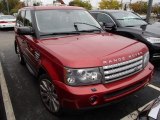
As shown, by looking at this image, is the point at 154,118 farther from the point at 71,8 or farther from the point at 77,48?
the point at 71,8

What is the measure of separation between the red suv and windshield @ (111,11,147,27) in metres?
2.85

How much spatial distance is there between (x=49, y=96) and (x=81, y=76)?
3.13 feet

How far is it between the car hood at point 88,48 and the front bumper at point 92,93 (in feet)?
1.06

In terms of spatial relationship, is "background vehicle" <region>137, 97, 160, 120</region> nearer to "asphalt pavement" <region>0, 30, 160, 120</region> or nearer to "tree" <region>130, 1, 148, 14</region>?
"asphalt pavement" <region>0, 30, 160, 120</region>

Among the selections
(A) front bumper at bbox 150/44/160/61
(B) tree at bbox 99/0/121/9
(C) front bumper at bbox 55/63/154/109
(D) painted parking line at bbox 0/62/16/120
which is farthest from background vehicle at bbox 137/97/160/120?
(B) tree at bbox 99/0/121/9

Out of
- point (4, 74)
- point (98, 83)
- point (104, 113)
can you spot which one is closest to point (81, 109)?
point (98, 83)

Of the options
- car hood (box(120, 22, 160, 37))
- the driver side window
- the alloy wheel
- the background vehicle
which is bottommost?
the alloy wheel

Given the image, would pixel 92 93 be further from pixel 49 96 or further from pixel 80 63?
pixel 49 96

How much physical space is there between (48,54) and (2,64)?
403cm

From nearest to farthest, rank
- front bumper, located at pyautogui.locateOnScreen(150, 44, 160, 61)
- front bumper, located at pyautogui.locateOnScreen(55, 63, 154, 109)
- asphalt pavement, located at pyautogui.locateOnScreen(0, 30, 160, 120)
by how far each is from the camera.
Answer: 1. front bumper, located at pyautogui.locateOnScreen(55, 63, 154, 109)
2. asphalt pavement, located at pyautogui.locateOnScreen(0, 30, 160, 120)
3. front bumper, located at pyautogui.locateOnScreen(150, 44, 160, 61)

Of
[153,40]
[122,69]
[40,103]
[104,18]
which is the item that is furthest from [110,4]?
[122,69]

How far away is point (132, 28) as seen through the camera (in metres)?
6.62

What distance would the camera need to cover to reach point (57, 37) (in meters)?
4.17

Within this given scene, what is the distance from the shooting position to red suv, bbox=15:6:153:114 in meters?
3.05
